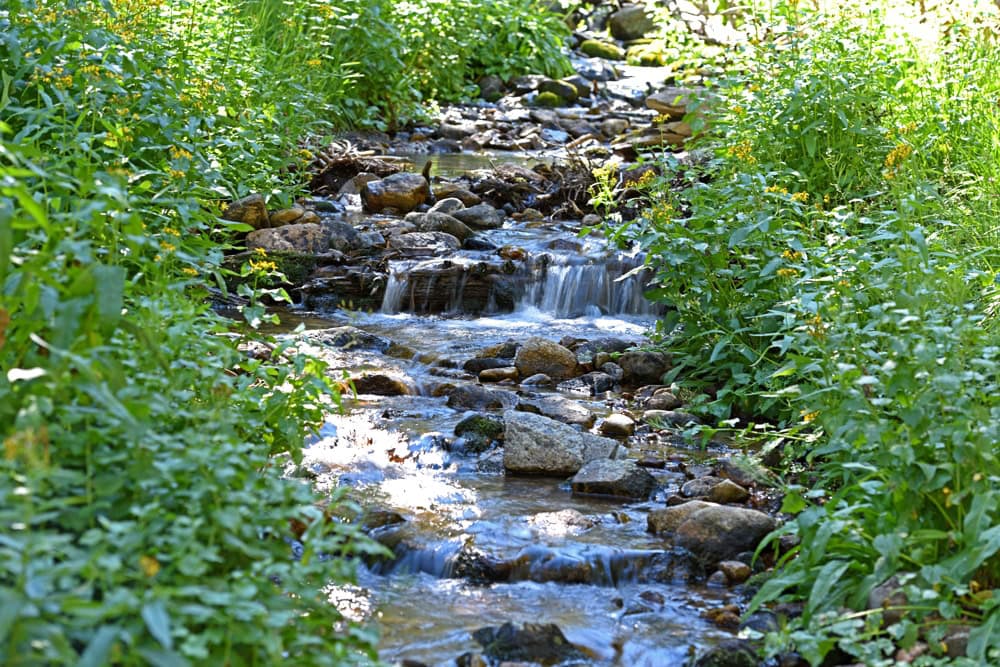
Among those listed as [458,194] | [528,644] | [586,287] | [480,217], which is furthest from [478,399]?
[458,194]

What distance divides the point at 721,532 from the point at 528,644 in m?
1.07

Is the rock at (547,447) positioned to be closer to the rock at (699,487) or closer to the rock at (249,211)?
the rock at (699,487)

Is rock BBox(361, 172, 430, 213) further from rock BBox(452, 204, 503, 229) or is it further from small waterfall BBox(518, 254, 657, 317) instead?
small waterfall BBox(518, 254, 657, 317)

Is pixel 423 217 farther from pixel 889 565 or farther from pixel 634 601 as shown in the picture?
pixel 889 565

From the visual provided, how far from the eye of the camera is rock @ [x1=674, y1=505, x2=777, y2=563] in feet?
13.8

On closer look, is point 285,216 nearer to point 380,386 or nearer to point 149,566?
point 380,386

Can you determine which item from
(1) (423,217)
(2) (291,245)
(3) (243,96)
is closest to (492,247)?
(1) (423,217)

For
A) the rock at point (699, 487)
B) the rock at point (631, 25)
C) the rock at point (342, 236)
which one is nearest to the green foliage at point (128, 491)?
the rock at point (699, 487)

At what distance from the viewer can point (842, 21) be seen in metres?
6.84

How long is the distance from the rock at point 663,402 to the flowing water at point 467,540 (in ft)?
0.77

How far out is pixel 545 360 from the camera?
6617 mm

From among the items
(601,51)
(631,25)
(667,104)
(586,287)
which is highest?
(631,25)

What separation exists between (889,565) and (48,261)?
2.36 meters

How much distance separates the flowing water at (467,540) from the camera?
3.69 m
